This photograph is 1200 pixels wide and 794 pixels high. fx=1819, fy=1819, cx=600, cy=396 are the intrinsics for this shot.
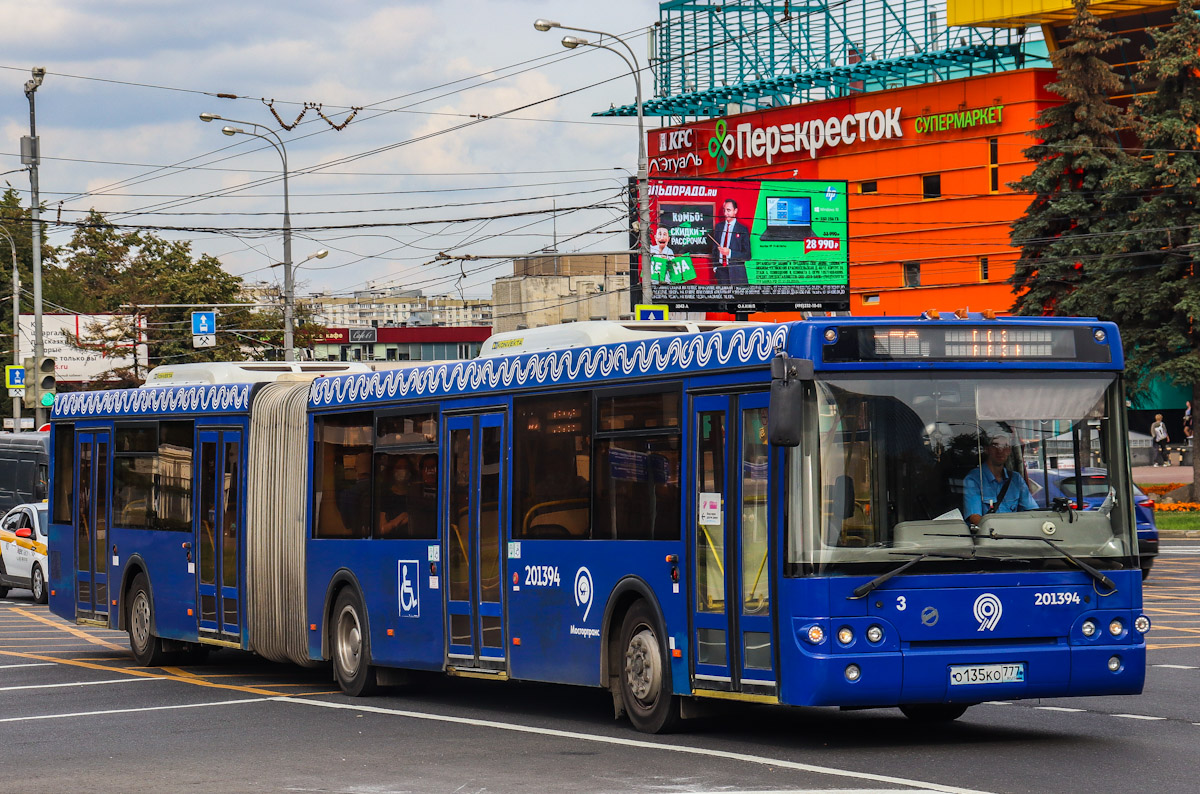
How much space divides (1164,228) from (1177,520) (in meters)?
7.38

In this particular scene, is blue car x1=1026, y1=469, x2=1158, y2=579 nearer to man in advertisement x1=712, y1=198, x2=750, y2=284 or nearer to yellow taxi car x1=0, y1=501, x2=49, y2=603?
yellow taxi car x1=0, y1=501, x2=49, y2=603

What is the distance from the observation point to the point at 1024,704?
13523 millimetres

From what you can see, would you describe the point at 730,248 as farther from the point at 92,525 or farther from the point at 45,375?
the point at 92,525

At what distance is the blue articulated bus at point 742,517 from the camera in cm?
1041

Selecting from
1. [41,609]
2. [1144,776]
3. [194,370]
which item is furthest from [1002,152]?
[1144,776]

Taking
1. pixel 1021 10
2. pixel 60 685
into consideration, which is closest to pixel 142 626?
pixel 60 685

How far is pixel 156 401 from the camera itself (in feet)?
62.8

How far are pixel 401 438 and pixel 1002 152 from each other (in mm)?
48241

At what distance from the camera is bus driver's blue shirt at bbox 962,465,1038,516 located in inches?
412

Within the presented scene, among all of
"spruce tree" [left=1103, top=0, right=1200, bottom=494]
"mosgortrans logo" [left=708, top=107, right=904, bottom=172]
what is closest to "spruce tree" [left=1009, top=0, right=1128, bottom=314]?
"spruce tree" [left=1103, top=0, right=1200, bottom=494]

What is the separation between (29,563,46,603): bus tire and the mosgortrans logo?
135 ft

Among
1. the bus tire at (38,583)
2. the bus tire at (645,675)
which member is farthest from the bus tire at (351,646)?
the bus tire at (38,583)

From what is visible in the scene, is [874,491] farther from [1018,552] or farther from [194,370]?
[194,370]

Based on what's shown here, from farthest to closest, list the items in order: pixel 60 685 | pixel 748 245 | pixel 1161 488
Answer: pixel 748 245 → pixel 1161 488 → pixel 60 685
